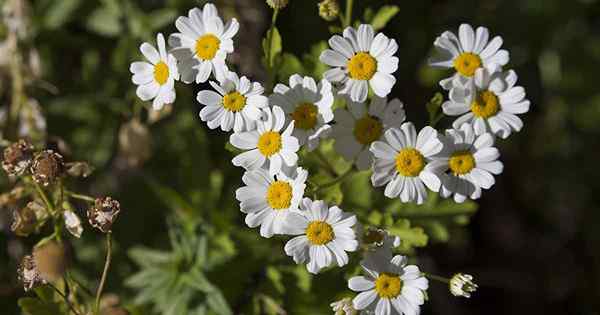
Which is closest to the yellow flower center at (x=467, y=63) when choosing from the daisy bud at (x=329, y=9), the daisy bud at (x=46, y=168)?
the daisy bud at (x=329, y=9)

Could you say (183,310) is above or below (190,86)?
below

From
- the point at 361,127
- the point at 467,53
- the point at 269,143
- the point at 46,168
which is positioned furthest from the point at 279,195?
the point at 467,53

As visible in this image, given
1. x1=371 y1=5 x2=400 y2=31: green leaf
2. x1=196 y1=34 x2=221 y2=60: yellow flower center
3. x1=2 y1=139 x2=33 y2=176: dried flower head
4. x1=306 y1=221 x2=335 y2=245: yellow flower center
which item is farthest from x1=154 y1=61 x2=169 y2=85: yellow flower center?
x1=371 y1=5 x2=400 y2=31: green leaf

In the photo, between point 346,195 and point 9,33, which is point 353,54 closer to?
point 346,195

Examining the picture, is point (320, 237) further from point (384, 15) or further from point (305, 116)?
point (384, 15)

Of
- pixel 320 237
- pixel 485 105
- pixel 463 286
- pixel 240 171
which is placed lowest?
pixel 463 286

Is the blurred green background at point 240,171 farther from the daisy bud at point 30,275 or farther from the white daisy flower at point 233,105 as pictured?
the daisy bud at point 30,275

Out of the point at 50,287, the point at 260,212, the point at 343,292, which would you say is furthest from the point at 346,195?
the point at 50,287
